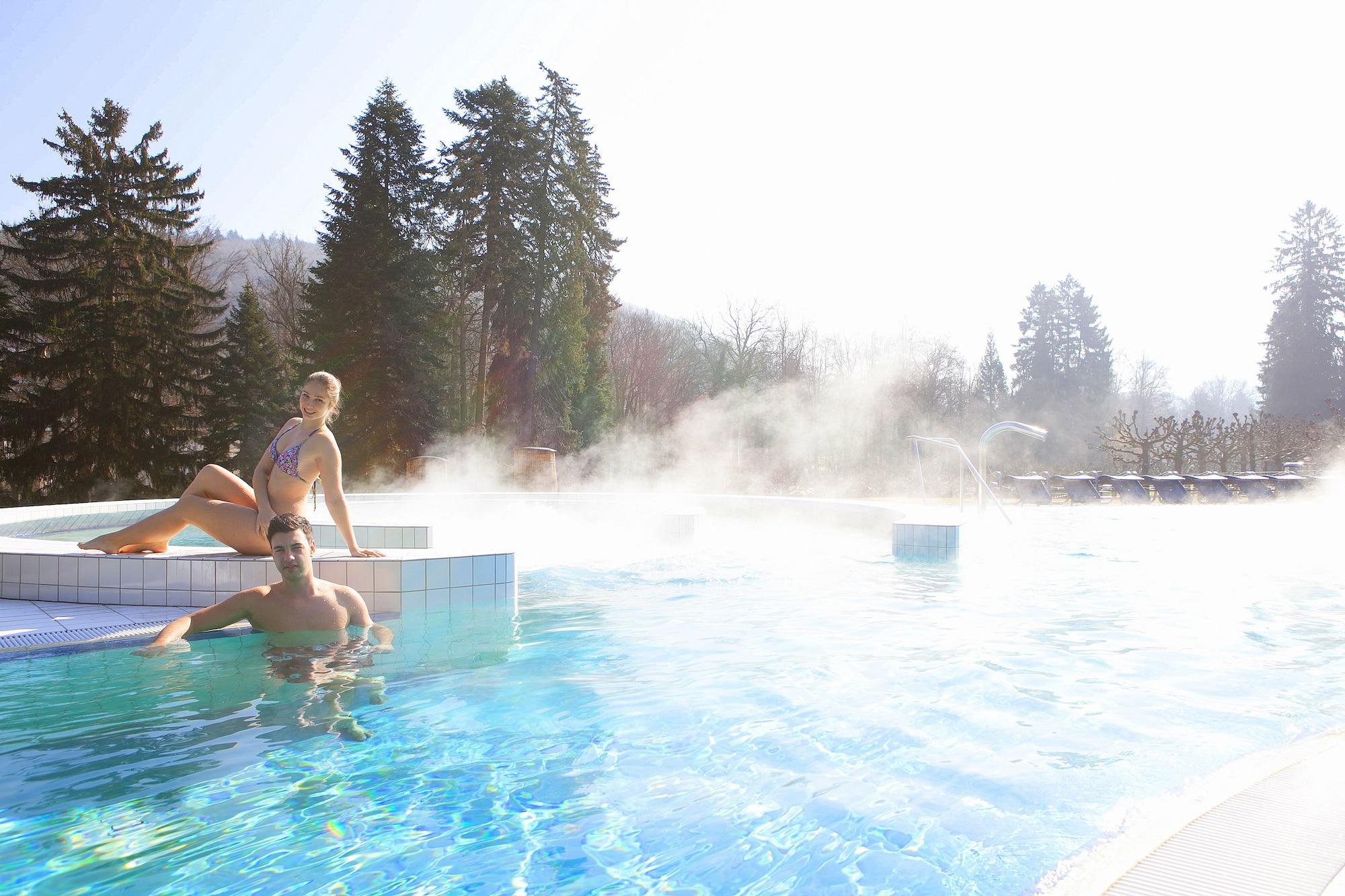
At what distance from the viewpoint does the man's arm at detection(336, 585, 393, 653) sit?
12.0ft

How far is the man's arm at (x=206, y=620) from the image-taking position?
332cm

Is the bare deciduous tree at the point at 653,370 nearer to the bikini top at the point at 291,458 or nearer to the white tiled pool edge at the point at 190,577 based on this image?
the white tiled pool edge at the point at 190,577

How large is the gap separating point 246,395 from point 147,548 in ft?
47.4

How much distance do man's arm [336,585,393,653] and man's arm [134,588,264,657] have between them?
1.10 ft

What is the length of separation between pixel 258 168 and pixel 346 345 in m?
4.56

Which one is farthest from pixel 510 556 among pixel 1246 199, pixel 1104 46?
pixel 1246 199

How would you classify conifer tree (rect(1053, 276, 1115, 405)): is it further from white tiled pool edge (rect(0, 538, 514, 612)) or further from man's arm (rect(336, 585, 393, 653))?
man's arm (rect(336, 585, 393, 653))

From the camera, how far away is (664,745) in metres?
2.83

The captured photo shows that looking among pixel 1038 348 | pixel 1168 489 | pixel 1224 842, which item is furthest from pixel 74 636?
pixel 1038 348

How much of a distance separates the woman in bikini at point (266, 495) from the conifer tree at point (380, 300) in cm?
1202

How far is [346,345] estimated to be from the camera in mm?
16312

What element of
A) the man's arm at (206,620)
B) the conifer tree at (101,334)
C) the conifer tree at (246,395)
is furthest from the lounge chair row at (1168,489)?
the conifer tree at (101,334)

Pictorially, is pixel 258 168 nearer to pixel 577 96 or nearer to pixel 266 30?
pixel 266 30

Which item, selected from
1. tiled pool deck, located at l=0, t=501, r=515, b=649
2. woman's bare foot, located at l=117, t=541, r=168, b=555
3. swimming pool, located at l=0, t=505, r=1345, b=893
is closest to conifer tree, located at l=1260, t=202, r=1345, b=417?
swimming pool, located at l=0, t=505, r=1345, b=893
